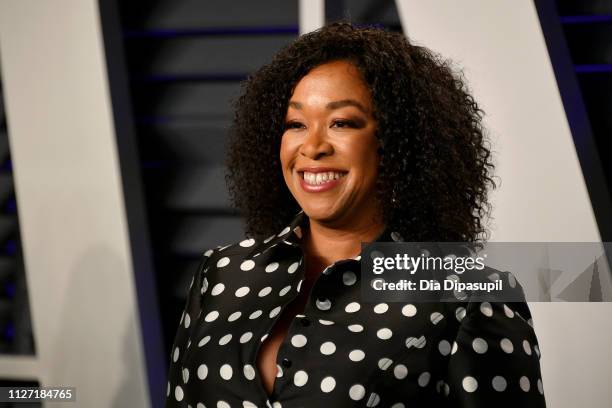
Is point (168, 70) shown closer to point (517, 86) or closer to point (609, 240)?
point (517, 86)

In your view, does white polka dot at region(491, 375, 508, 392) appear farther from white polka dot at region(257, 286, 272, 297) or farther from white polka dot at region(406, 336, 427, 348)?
white polka dot at region(257, 286, 272, 297)

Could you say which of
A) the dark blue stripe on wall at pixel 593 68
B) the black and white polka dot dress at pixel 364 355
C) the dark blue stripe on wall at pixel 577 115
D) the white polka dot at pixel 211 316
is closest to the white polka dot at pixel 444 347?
the black and white polka dot dress at pixel 364 355

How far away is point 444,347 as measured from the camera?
3.98 ft

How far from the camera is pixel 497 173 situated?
2316 millimetres

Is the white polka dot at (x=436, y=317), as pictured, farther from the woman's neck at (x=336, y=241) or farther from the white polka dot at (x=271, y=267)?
the white polka dot at (x=271, y=267)

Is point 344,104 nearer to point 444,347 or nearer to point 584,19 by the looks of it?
point 444,347

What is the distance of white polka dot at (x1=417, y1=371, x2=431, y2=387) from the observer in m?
1.20

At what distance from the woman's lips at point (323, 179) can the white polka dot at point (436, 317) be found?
0.27m

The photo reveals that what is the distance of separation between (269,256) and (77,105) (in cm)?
170

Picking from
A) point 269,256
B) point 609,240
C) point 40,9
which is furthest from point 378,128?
point 40,9

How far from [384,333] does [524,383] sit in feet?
0.76

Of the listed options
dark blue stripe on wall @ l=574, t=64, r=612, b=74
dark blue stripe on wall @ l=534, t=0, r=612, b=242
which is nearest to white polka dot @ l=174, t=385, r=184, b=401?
dark blue stripe on wall @ l=534, t=0, r=612, b=242

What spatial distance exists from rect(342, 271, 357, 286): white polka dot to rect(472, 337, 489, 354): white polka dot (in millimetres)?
230

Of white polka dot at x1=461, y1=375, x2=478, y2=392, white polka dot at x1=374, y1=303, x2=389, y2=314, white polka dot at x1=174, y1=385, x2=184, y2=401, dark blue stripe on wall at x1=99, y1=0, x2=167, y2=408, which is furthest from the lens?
dark blue stripe on wall at x1=99, y1=0, x2=167, y2=408
